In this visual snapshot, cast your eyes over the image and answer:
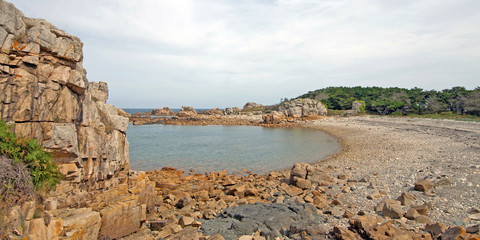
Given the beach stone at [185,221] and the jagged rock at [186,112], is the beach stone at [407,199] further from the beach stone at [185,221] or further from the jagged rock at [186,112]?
the jagged rock at [186,112]

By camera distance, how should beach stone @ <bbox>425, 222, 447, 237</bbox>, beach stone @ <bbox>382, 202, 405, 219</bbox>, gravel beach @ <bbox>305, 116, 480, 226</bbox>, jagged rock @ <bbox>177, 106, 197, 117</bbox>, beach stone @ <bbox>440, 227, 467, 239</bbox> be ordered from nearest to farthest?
beach stone @ <bbox>440, 227, 467, 239</bbox>, beach stone @ <bbox>425, 222, 447, 237</bbox>, beach stone @ <bbox>382, 202, 405, 219</bbox>, gravel beach @ <bbox>305, 116, 480, 226</bbox>, jagged rock @ <bbox>177, 106, 197, 117</bbox>

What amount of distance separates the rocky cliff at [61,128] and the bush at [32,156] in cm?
33

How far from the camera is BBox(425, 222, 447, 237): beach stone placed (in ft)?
20.9

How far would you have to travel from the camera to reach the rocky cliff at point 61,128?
628 cm

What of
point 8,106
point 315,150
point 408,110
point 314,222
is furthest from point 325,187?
point 408,110

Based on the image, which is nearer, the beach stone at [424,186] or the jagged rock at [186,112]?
the beach stone at [424,186]

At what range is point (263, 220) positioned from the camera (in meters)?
7.95

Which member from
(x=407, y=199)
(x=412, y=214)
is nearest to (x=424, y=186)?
(x=407, y=199)

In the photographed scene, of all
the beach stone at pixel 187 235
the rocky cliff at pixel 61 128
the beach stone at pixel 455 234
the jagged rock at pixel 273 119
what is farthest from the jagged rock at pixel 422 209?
the jagged rock at pixel 273 119

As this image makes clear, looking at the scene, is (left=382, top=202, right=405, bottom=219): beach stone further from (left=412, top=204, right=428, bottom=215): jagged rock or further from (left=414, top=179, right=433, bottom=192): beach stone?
(left=414, top=179, right=433, bottom=192): beach stone

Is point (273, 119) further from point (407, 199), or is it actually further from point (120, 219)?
point (120, 219)

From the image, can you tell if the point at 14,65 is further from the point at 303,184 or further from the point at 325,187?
the point at 325,187

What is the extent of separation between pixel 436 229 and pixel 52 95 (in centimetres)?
1104

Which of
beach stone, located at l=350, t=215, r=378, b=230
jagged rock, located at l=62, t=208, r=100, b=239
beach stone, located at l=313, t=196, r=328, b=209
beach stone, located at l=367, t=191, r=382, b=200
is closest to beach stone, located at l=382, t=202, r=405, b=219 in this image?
beach stone, located at l=350, t=215, r=378, b=230
